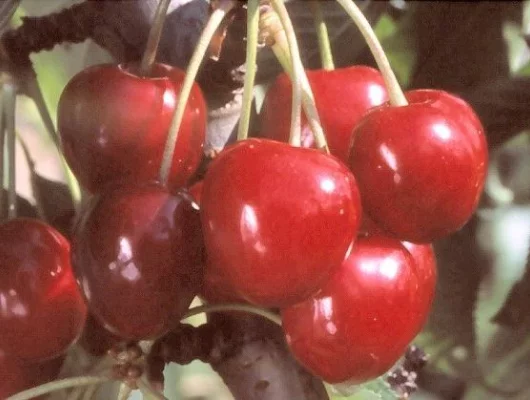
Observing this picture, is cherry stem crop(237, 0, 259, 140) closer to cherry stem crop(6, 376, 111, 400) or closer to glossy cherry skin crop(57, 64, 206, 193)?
glossy cherry skin crop(57, 64, 206, 193)

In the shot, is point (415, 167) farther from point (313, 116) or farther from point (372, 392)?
point (372, 392)

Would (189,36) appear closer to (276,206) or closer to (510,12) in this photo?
(276,206)

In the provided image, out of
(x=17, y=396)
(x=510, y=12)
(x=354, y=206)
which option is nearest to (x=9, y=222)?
(x=17, y=396)

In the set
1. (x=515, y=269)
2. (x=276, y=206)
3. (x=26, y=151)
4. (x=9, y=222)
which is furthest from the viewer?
(x=515, y=269)

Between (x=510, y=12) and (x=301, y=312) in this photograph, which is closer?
(x=301, y=312)

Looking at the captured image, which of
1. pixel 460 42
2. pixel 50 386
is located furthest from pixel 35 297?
pixel 460 42

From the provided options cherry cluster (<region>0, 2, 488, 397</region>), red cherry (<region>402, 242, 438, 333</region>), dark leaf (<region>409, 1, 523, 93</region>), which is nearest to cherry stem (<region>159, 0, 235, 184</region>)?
cherry cluster (<region>0, 2, 488, 397</region>)

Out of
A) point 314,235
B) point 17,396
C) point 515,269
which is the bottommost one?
point 515,269

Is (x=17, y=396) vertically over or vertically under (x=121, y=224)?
Result: under

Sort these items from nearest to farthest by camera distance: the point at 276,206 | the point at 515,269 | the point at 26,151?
the point at 276,206 < the point at 26,151 < the point at 515,269
